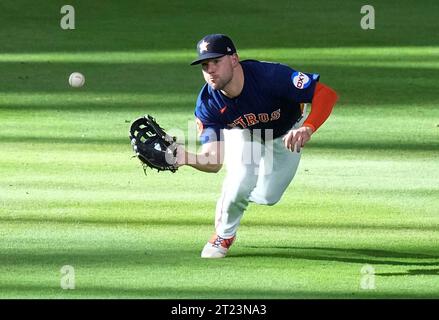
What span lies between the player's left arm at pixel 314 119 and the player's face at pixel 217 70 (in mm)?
516

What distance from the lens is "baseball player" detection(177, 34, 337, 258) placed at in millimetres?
9227

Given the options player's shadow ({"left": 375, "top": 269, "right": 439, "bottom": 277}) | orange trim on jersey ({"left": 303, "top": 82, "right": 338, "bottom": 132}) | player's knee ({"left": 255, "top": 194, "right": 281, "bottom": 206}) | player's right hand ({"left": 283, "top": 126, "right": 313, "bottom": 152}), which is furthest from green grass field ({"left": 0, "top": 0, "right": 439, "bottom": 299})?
orange trim on jersey ({"left": 303, "top": 82, "right": 338, "bottom": 132})

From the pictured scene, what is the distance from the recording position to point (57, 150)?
14305mm

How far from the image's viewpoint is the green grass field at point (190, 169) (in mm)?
9359

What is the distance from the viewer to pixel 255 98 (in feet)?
31.1

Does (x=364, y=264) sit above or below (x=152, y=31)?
below

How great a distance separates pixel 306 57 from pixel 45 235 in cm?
944

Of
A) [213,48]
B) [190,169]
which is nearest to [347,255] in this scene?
[213,48]

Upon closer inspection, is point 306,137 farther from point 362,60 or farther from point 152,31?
point 152,31

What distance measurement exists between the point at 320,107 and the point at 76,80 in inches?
342

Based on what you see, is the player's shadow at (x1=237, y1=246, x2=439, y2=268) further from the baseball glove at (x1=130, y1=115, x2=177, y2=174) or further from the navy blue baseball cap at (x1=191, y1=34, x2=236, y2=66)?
the navy blue baseball cap at (x1=191, y1=34, x2=236, y2=66)

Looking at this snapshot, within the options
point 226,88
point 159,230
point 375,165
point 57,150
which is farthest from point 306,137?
point 57,150

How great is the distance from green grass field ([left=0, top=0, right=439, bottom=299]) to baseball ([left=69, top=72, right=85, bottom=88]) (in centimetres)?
10

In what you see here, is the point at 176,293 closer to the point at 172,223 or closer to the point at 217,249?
the point at 217,249
